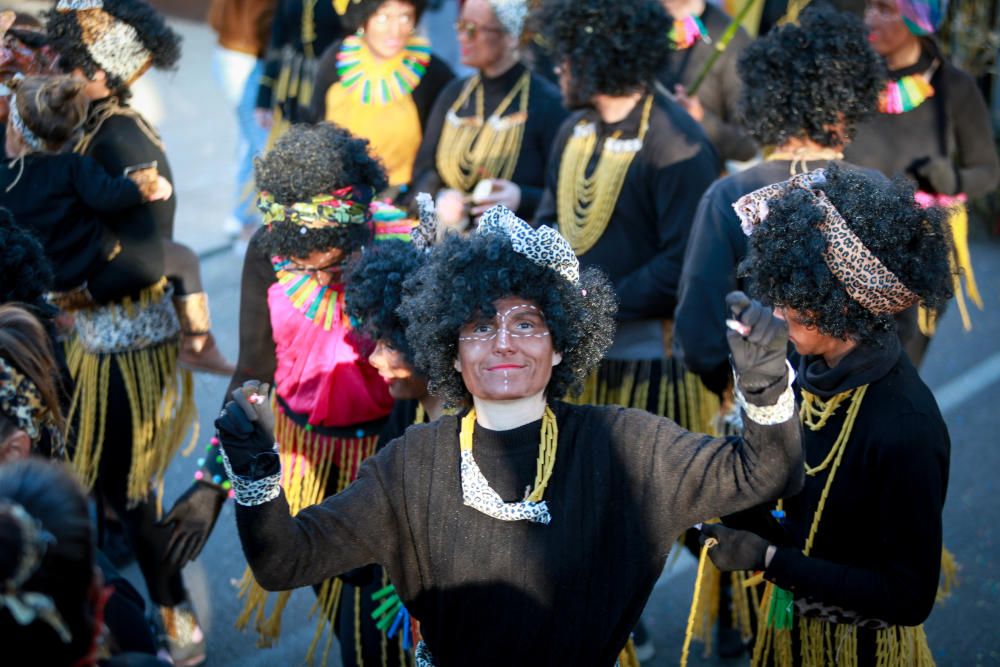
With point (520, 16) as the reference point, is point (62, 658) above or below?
below

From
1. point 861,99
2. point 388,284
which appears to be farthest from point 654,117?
point 388,284

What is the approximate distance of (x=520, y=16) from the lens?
483cm

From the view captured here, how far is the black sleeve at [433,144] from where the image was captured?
491 cm

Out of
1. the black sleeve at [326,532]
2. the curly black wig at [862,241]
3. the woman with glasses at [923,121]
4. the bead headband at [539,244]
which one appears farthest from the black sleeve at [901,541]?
the woman with glasses at [923,121]

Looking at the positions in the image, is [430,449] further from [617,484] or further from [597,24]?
[597,24]

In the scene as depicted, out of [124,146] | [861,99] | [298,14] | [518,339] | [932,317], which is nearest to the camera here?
[518,339]

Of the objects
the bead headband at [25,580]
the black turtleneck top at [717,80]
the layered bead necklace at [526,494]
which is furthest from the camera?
the black turtleneck top at [717,80]

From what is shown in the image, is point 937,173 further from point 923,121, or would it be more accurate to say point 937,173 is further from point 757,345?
point 757,345

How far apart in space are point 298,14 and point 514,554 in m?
5.02

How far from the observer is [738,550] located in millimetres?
2545

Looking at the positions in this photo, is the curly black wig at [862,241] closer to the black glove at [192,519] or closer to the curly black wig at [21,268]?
the black glove at [192,519]

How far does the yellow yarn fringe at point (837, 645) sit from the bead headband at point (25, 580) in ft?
6.03

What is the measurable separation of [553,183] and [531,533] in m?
2.27

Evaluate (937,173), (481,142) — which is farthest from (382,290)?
(937,173)
